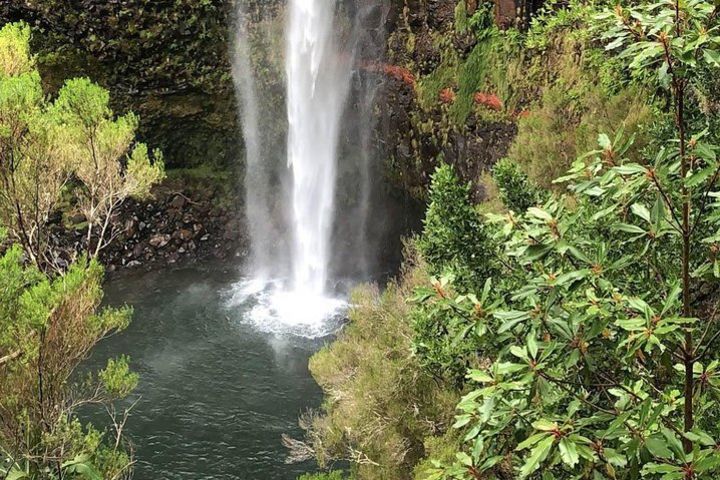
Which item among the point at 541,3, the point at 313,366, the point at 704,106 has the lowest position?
the point at 313,366

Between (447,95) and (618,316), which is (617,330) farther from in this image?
(447,95)

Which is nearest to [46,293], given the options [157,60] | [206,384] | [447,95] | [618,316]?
[618,316]

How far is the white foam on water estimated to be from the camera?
828 inches

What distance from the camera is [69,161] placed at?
1116 cm

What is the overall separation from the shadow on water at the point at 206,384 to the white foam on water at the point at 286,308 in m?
0.42

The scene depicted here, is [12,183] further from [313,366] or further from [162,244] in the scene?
[162,244]

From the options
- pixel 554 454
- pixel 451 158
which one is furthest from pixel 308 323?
pixel 554 454

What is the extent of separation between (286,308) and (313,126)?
7.33 meters

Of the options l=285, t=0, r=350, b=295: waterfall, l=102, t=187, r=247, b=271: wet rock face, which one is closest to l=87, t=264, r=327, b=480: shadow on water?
l=102, t=187, r=247, b=271: wet rock face

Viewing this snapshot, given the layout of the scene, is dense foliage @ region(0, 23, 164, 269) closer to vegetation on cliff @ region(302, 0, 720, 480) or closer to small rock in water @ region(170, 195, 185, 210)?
vegetation on cliff @ region(302, 0, 720, 480)

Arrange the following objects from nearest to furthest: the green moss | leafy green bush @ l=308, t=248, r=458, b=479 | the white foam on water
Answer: leafy green bush @ l=308, t=248, r=458, b=479 → the green moss → the white foam on water

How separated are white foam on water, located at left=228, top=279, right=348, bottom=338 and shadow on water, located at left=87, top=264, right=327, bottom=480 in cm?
42

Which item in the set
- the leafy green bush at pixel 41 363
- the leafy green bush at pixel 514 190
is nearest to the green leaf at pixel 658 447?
the leafy green bush at pixel 514 190

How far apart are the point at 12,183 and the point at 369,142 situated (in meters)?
16.5
